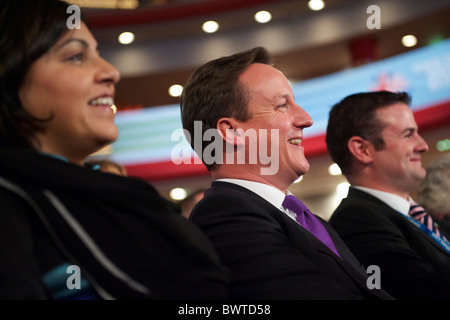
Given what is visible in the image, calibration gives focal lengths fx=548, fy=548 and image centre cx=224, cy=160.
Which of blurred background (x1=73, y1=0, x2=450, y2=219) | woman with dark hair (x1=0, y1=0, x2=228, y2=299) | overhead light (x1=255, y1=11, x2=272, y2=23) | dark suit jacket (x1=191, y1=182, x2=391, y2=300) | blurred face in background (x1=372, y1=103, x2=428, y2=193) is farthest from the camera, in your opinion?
overhead light (x1=255, y1=11, x2=272, y2=23)

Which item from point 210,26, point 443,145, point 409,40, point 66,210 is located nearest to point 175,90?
point 210,26

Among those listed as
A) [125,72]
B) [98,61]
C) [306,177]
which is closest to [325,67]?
[306,177]

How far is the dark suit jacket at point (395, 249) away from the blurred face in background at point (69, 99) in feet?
3.06

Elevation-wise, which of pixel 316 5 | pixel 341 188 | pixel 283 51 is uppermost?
pixel 316 5

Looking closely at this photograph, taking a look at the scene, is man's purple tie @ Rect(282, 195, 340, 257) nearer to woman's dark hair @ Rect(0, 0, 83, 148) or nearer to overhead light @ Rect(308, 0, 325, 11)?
woman's dark hair @ Rect(0, 0, 83, 148)

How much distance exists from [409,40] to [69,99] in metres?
6.27

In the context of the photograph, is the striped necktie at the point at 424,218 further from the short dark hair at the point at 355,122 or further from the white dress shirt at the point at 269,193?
the white dress shirt at the point at 269,193

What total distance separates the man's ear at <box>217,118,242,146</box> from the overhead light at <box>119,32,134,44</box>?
5.19 m

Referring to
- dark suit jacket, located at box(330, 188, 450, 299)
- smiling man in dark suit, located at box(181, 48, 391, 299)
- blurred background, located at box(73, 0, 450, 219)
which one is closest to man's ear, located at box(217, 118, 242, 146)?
smiling man in dark suit, located at box(181, 48, 391, 299)

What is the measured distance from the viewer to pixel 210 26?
20.9 feet

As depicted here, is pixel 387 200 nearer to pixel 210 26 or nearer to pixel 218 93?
pixel 218 93

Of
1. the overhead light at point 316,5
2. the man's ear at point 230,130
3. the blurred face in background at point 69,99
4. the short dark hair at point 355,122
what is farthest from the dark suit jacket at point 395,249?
the overhead light at point 316,5

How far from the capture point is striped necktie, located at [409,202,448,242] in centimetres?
181
